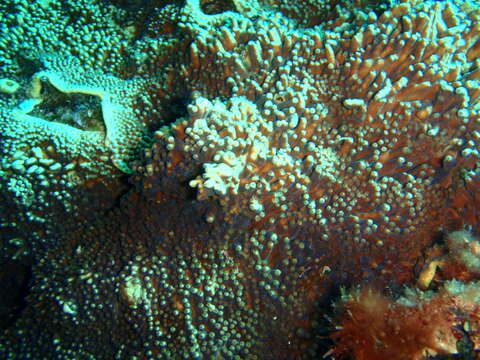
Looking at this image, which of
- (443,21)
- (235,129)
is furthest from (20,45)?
(443,21)

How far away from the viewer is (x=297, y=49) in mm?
2150

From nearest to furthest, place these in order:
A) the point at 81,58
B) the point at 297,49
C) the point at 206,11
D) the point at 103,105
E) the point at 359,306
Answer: the point at 359,306
the point at 297,49
the point at 103,105
the point at 81,58
the point at 206,11

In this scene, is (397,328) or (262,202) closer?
(397,328)

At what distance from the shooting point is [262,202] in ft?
6.28

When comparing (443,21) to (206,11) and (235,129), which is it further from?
(206,11)

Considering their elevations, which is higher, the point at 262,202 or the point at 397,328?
the point at 262,202

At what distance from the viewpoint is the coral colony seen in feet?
6.23

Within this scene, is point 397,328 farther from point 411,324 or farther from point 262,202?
point 262,202

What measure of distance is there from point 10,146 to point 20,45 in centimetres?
93

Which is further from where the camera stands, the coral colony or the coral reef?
the coral colony

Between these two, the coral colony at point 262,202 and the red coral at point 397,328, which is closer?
the red coral at point 397,328

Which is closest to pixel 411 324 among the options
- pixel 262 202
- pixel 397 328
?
pixel 397 328

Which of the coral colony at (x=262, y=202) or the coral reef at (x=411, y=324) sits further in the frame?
the coral colony at (x=262, y=202)

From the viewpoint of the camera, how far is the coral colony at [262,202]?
1.90 meters
